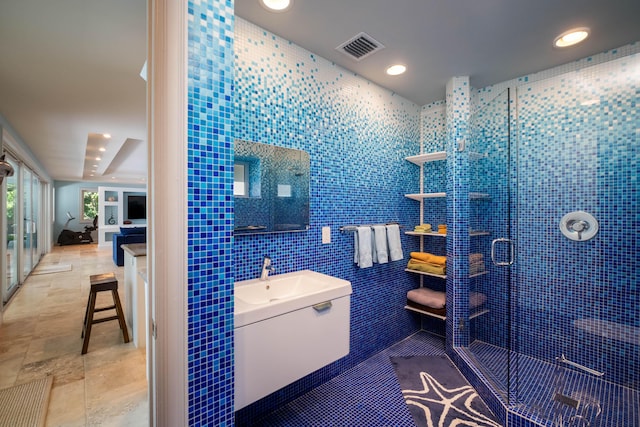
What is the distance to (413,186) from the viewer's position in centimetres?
306

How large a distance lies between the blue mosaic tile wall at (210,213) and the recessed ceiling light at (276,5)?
2.42 ft

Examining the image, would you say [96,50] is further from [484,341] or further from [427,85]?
[484,341]

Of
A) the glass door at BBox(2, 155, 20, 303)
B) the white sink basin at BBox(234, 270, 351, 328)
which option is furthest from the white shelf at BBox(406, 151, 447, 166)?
the glass door at BBox(2, 155, 20, 303)

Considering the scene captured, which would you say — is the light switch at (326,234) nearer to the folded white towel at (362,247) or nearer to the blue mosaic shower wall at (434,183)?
the folded white towel at (362,247)

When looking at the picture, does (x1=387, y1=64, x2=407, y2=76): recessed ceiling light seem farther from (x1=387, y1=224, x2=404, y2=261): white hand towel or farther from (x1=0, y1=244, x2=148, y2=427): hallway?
(x1=0, y1=244, x2=148, y2=427): hallway

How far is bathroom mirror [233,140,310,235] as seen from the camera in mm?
1761

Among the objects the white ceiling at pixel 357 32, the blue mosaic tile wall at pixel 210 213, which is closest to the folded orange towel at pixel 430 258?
the white ceiling at pixel 357 32

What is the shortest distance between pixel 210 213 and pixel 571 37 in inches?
103

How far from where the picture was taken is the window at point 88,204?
35.7 feet

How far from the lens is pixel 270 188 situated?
1.90 metres

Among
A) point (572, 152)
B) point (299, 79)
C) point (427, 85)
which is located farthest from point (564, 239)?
point (299, 79)

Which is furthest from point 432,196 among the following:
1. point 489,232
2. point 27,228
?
point 27,228

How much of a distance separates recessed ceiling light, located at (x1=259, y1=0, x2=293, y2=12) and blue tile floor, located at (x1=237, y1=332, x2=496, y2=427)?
2522 mm

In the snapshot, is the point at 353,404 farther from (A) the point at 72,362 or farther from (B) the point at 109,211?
(B) the point at 109,211
